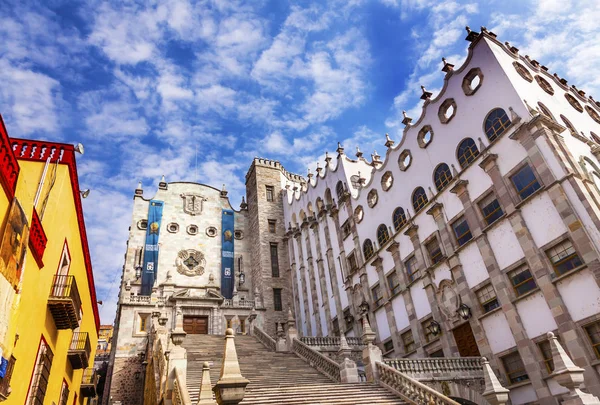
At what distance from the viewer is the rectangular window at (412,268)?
845 inches

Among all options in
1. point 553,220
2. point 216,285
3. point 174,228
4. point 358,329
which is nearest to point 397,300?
point 358,329

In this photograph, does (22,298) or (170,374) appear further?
(170,374)

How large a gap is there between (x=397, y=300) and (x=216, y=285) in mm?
16522

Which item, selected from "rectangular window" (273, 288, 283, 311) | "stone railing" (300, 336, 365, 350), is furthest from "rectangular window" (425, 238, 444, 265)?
"rectangular window" (273, 288, 283, 311)

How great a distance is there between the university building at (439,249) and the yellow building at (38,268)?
418 centimetres

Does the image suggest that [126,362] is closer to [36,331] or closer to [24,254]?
[36,331]

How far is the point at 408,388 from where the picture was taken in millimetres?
13281

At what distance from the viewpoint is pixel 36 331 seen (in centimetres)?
1040

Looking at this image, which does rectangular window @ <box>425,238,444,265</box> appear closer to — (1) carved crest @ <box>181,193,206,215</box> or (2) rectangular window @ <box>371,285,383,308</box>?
(2) rectangular window @ <box>371,285,383,308</box>

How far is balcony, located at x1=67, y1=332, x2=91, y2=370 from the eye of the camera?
590 inches

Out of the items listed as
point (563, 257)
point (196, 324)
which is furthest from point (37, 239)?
point (196, 324)

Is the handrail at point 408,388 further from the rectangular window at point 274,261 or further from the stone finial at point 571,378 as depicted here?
the rectangular window at point 274,261

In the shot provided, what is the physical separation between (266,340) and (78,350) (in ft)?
38.1

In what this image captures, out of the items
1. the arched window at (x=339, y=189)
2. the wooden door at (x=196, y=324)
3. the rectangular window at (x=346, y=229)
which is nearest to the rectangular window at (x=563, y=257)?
the rectangular window at (x=346, y=229)
